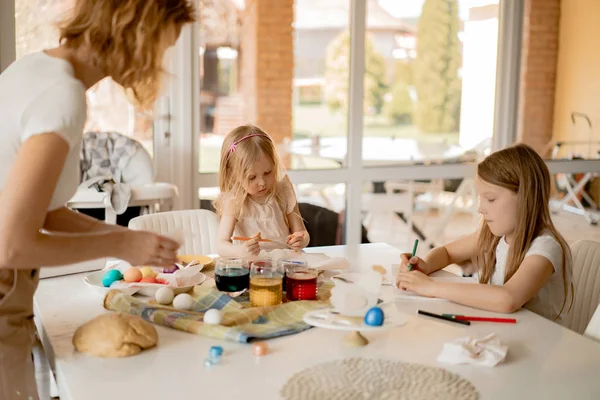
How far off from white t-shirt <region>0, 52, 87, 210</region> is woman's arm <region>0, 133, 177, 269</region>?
0.03m

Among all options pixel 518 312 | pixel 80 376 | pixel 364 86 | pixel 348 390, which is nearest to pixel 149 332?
pixel 80 376

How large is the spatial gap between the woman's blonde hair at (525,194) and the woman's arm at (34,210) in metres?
1.21

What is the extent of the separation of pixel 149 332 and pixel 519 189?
111 cm

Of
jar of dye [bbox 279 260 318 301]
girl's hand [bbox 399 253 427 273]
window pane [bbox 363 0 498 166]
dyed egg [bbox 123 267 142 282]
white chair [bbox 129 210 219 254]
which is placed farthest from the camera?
window pane [bbox 363 0 498 166]

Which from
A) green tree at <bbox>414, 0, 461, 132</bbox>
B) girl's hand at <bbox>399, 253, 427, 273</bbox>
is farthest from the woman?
green tree at <bbox>414, 0, 461, 132</bbox>

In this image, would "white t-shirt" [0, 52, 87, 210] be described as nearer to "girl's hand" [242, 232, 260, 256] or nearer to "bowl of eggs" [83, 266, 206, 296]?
"bowl of eggs" [83, 266, 206, 296]

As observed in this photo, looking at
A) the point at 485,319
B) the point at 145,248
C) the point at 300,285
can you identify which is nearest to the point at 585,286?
the point at 485,319

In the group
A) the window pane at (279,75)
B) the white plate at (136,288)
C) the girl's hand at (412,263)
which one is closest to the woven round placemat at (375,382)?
the white plate at (136,288)

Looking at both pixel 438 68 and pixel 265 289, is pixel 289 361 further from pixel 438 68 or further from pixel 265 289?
pixel 438 68

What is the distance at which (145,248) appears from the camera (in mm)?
1431

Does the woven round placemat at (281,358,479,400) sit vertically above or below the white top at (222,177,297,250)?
below

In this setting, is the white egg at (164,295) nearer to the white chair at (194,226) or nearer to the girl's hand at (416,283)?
the girl's hand at (416,283)

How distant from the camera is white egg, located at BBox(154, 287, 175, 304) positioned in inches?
72.6

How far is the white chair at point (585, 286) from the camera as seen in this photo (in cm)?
234
